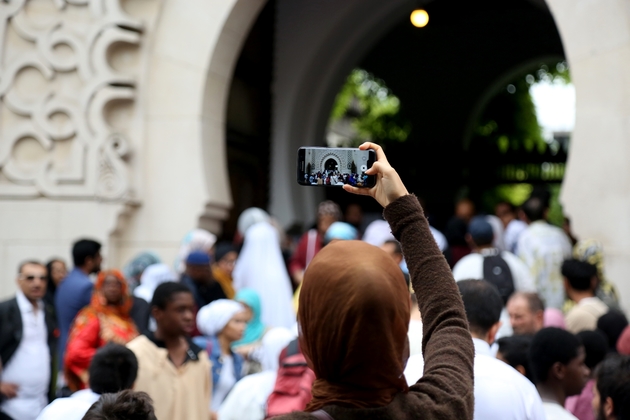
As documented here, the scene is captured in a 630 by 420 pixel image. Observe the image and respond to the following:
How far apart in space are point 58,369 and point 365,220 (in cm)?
489

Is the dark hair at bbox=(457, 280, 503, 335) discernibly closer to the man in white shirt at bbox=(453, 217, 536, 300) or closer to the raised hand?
the raised hand

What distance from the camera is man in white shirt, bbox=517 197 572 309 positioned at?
6.33m

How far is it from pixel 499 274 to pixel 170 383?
2452 mm

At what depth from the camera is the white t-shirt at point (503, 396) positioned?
268cm

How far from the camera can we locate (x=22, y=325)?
5.55 meters

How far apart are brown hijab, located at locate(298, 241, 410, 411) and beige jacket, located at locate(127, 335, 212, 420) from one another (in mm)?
2458

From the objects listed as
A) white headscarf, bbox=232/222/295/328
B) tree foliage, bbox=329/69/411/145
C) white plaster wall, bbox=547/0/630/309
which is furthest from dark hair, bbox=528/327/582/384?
tree foliage, bbox=329/69/411/145

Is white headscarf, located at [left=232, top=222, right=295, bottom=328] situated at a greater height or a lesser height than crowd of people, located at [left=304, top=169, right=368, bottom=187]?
lesser

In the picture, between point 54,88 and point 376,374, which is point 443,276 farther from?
point 54,88

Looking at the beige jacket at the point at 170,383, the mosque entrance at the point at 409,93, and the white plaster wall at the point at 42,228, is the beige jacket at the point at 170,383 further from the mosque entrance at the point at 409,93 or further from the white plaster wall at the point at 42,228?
the mosque entrance at the point at 409,93

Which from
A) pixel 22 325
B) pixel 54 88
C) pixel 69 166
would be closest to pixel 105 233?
pixel 69 166

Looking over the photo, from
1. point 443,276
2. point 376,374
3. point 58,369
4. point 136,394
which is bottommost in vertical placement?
point 58,369

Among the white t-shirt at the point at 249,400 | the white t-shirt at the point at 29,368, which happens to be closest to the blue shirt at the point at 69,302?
the white t-shirt at the point at 29,368

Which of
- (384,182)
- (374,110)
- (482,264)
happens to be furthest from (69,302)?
(374,110)
